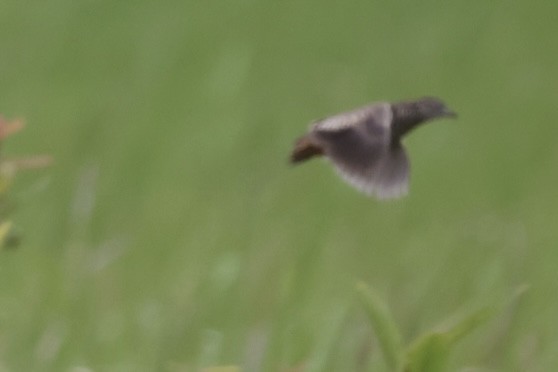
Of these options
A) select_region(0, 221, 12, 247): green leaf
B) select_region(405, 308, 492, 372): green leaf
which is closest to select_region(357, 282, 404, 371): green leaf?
select_region(405, 308, 492, 372): green leaf

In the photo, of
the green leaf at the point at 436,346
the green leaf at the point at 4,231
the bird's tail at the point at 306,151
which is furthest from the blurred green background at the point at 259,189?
the bird's tail at the point at 306,151

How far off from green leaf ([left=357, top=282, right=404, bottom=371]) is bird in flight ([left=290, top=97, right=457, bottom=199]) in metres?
0.17

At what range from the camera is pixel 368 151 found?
3.93 feet

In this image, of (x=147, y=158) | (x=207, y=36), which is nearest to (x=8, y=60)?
(x=207, y=36)

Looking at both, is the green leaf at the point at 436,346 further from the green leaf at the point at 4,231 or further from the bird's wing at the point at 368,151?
the green leaf at the point at 4,231

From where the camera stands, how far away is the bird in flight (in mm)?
1188

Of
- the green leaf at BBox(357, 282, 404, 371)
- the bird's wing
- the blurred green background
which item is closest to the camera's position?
the bird's wing

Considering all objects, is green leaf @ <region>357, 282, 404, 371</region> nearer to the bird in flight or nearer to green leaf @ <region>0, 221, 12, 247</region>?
the bird in flight

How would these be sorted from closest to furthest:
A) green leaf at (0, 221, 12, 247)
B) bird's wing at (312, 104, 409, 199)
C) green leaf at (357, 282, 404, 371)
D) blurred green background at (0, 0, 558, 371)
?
bird's wing at (312, 104, 409, 199) < green leaf at (357, 282, 404, 371) < green leaf at (0, 221, 12, 247) < blurred green background at (0, 0, 558, 371)

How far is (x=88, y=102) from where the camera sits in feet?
12.8

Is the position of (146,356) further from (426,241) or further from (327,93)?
(327,93)

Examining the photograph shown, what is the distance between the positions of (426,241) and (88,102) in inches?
57.6

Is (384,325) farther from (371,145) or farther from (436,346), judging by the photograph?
(371,145)

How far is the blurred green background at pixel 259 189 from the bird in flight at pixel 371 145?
349 mm
